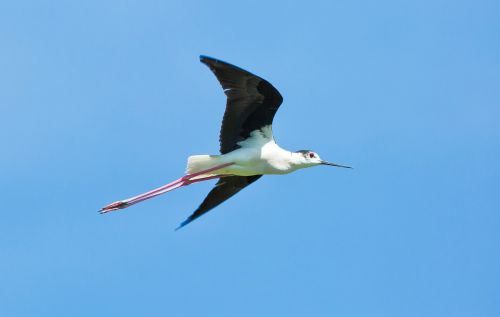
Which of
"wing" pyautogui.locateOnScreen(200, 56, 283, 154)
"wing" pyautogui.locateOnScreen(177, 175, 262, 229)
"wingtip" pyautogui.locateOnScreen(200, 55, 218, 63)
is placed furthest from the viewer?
"wing" pyautogui.locateOnScreen(177, 175, 262, 229)

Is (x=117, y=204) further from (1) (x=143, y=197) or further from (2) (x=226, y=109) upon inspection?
(2) (x=226, y=109)

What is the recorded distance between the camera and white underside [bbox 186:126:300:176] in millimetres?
16156

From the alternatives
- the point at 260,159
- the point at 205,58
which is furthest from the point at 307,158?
the point at 205,58

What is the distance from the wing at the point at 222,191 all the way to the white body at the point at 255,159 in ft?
1.89

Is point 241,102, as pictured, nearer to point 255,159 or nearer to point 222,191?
point 255,159

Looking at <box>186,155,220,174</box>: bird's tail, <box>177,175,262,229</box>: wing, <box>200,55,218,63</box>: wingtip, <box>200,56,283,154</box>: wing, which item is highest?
<box>200,55,218,63</box>: wingtip

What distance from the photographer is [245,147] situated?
16.3 meters

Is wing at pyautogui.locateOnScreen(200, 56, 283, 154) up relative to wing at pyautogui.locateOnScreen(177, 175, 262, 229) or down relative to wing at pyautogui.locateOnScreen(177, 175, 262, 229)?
up

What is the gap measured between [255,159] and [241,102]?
2.66 feet

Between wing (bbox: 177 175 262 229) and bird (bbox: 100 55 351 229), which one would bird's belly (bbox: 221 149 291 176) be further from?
wing (bbox: 177 175 262 229)

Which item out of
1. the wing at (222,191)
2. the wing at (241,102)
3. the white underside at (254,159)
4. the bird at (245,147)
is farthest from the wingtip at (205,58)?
the wing at (222,191)

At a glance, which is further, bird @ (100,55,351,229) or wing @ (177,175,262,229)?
wing @ (177,175,262,229)

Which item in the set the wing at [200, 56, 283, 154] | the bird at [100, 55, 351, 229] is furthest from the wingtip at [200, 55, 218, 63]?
the bird at [100, 55, 351, 229]

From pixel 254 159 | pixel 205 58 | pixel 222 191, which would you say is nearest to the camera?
pixel 205 58
